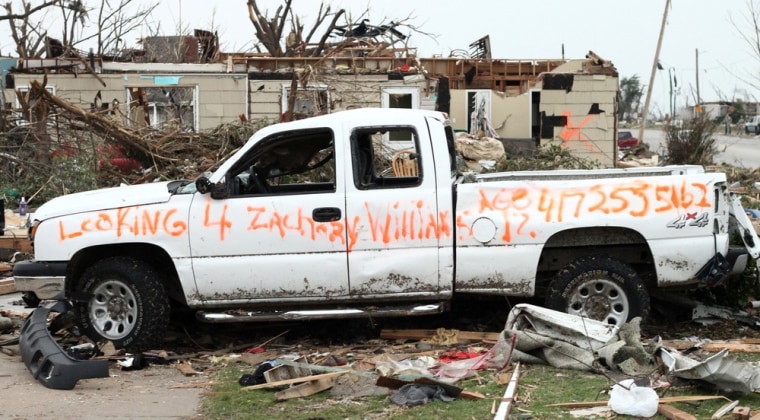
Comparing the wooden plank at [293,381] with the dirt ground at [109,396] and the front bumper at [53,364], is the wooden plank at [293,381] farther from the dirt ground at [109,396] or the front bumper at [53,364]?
the front bumper at [53,364]

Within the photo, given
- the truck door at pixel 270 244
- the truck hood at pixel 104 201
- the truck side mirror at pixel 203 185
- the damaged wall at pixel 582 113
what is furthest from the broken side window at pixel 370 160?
the damaged wall at pixel 582 113

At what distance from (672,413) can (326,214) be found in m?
3.38

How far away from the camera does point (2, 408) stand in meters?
6.28

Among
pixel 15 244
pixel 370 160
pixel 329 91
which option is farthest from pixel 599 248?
pixel 329 91

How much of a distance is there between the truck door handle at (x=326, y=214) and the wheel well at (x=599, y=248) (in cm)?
175

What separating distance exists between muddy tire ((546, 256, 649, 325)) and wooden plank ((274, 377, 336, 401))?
7.53 feet

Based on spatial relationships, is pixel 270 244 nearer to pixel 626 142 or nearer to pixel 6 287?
pixel 6 287

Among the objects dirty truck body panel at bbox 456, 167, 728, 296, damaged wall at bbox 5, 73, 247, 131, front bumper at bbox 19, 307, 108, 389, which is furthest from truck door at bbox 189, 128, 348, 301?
damaged wall at bbox 5, 73, 247, 131

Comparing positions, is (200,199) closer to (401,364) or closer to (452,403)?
(401,364)

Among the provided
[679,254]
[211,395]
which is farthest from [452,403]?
[679,254]

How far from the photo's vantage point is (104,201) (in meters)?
7.98

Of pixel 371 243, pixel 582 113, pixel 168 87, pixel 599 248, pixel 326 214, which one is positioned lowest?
pixel 599 248

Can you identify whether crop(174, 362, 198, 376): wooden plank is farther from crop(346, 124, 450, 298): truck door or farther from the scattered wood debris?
the scattered wood debris

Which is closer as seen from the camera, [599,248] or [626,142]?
[599,248]
